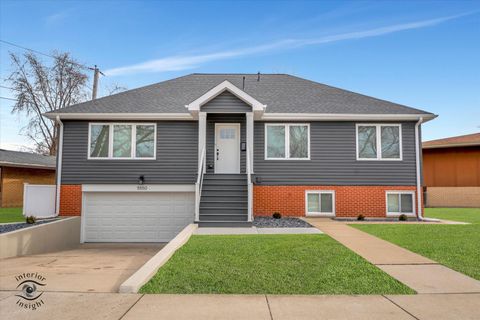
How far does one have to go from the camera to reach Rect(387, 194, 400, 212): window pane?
12.0 meters

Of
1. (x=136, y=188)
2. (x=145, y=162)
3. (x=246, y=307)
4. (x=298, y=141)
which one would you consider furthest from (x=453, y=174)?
(x=246, y=307)

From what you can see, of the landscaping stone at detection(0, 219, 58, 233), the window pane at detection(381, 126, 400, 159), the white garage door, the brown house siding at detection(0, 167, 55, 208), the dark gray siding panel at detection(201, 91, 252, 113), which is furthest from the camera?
the brown house siding at detection(0, 167, 55, 208)

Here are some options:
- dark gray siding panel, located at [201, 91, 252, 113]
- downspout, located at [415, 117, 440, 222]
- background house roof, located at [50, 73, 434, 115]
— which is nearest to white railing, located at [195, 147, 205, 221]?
dark gray siding panel, located at [201, 91, 252, 113]

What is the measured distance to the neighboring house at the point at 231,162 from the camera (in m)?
11.8

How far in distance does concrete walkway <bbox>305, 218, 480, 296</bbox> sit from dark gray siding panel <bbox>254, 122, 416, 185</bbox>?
4.30 meters

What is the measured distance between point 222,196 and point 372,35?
1256 cm

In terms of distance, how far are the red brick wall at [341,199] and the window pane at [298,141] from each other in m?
1.35

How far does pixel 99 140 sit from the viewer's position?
478 inches

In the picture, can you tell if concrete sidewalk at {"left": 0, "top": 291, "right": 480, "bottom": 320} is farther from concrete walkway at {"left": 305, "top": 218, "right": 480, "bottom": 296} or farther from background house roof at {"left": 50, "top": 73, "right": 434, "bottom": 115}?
background house roof at {"left": 50, "top": 73, "right": 434, "bottom": 115}

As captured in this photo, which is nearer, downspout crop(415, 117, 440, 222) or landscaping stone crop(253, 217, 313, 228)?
landscaping stone crop(253, 217, 313, 228)

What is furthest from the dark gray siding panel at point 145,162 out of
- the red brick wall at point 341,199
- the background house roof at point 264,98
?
the red brick wall at point 341,199

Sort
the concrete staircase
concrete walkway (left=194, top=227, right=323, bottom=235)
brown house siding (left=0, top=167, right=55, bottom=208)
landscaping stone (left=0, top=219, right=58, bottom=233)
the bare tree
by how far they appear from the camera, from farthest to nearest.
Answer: the bare tree → brown house siding (left=0, top=167, right=55, bottom=208) → the concrete staircase → landscaping stone (left=0, top=219, right=58, bottom=233) → concrete walkway (left=194, top=227, right=323, bottom=235)

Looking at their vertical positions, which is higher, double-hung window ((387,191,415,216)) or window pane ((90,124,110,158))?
window pane ((90,124,110,158))

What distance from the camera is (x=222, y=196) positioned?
403 inches
